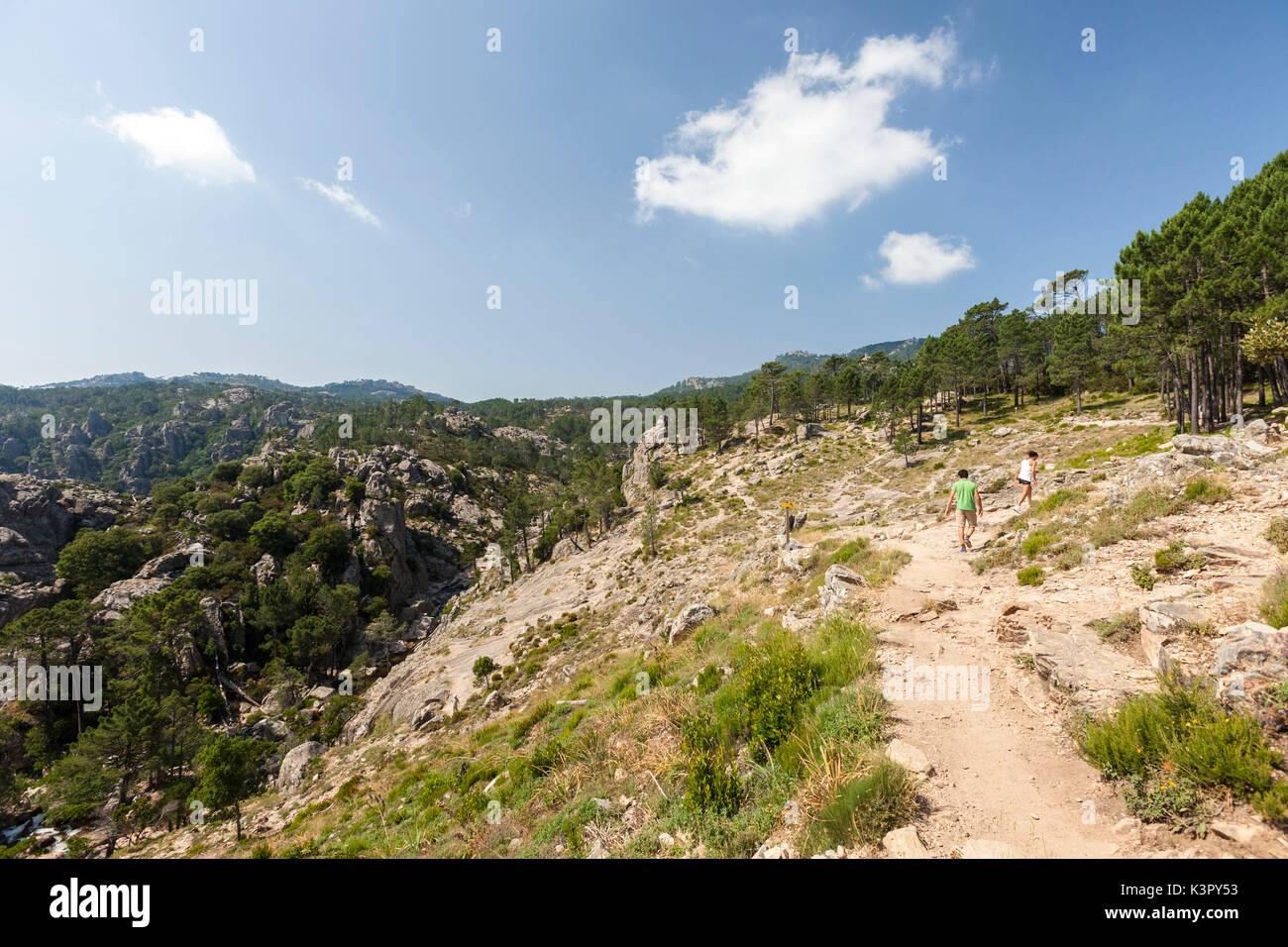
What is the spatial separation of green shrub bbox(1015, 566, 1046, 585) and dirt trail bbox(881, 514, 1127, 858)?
3.08ft

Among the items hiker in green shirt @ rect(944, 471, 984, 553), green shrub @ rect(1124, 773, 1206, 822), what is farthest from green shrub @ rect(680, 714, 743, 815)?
hiker in green shirt @ rect(944, 471, 984, 553)

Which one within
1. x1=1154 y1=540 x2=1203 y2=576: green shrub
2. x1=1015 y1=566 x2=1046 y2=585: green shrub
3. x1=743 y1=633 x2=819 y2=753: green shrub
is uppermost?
x1=1154 y1=540 x2=1203 y2=576: green shrub

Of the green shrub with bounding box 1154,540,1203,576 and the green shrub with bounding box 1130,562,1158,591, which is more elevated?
the green shrub with bounding box 1154,540,1203,576

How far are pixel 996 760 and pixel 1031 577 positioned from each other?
658 cm

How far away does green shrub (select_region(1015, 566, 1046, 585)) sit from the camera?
9.70 meters

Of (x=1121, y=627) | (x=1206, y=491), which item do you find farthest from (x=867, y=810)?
(x=1206, y=491)

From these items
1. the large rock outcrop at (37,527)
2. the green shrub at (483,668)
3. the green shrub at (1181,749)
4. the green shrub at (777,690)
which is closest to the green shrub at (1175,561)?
the green shrub at (1181,749)

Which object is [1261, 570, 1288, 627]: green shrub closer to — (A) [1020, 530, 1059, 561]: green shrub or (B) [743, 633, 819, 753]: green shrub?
(A) [1020, 530, 1059, 561]: green shrub

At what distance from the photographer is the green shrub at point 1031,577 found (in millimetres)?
9695

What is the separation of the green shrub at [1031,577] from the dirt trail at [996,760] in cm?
94

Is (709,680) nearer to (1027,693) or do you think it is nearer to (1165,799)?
(1027,693)

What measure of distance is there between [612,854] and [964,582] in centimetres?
1057

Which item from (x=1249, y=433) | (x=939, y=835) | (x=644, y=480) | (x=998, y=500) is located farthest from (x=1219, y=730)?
(x=644, y=480)
